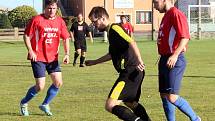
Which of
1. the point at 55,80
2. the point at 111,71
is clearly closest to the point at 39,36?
the point at 55,80

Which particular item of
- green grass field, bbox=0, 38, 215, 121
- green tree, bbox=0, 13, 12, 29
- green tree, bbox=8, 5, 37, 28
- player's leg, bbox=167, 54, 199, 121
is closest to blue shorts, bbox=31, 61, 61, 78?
green grass field, bbox=0, 38, 215, 121

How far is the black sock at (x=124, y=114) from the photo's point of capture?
7.41 m

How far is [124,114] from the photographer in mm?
7422

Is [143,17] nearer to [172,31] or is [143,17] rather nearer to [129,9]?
[129,9]

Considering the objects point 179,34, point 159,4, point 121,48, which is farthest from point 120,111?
point 159,4

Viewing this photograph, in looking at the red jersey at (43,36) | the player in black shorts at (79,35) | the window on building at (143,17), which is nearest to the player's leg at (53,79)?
the red jersey at (43,36)

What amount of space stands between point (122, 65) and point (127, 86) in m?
0.30

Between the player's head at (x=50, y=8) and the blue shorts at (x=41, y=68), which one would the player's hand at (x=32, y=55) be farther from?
the player's head at (x=50, y=8)

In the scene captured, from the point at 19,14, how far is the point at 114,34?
5973 centimetres

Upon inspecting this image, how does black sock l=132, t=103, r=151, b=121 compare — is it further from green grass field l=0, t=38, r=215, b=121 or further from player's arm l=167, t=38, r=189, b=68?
green grass field l=0, t=38, r=215, b=121

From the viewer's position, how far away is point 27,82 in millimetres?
15633

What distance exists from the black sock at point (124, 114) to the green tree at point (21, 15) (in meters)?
57.2

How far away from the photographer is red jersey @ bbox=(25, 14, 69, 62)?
9812 mm

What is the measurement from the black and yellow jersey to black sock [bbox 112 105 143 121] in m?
0.55
